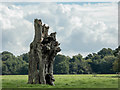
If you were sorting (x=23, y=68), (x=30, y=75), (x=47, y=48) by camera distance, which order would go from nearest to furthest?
(x=47, y=48), (x=30, y=75), (x=23, y=68)

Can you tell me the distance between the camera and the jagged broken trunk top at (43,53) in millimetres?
27719

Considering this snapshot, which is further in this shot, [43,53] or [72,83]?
[72,83]

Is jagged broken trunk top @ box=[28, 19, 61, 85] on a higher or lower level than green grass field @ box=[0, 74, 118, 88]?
higher

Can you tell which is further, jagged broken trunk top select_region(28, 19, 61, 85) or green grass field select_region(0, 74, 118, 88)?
jagged broken trunk top select_region(28, 19, 61, 85)

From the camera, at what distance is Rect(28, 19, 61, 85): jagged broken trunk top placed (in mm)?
27719

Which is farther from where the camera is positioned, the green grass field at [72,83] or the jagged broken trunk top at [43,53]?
the jagged broken trunk top at [43,53]

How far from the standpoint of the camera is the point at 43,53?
27719 mm

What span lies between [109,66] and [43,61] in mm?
73036

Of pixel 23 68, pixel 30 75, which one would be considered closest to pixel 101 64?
pixel 23 68

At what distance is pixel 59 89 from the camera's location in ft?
72.9

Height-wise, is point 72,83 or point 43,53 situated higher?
point 43,53

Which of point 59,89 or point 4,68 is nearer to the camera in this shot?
point 59,89

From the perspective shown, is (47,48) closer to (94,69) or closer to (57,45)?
(57,45)

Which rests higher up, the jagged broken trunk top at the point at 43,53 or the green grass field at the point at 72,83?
the jagged broken trunk top at the point at 43,53
